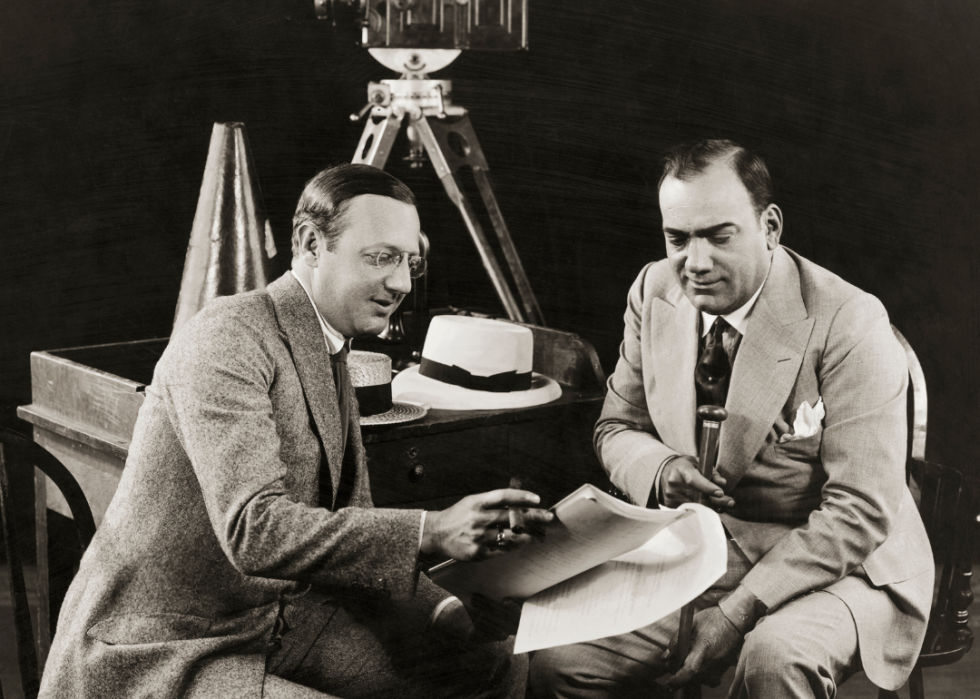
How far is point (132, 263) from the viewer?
2.64 meters

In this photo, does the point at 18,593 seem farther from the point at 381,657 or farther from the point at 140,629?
the point at 381,657

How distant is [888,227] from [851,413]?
38 cm

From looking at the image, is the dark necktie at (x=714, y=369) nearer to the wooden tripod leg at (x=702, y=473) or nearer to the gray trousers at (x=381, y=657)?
the wooden tripod leg at (x=702, y=473)

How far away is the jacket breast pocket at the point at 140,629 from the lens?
1.67m

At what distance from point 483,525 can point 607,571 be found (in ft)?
0.67

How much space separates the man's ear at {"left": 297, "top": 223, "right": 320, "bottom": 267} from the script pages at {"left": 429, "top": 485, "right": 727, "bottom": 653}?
1.84 feet

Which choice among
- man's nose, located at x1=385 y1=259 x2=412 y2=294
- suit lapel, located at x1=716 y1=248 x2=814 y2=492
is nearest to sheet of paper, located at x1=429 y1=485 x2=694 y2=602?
suit lapel, located at x1=716 y1=248 x2=814 y2=492

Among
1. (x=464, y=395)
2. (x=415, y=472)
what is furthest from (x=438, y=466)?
(x=464, y=395)

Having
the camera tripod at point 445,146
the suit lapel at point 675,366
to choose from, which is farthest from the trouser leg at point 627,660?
the camera tripod at point 445,146

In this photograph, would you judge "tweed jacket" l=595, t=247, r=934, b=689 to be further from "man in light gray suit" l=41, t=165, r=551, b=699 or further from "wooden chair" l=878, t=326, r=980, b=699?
"man in light gray suit" l=41, t=165, r=551, b=699

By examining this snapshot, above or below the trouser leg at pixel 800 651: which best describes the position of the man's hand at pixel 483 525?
above

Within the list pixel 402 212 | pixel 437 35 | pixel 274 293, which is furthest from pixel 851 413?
pixel 437 35

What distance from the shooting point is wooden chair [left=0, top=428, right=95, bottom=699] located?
1.93 metres

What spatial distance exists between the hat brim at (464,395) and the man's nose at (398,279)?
26.3 inches
